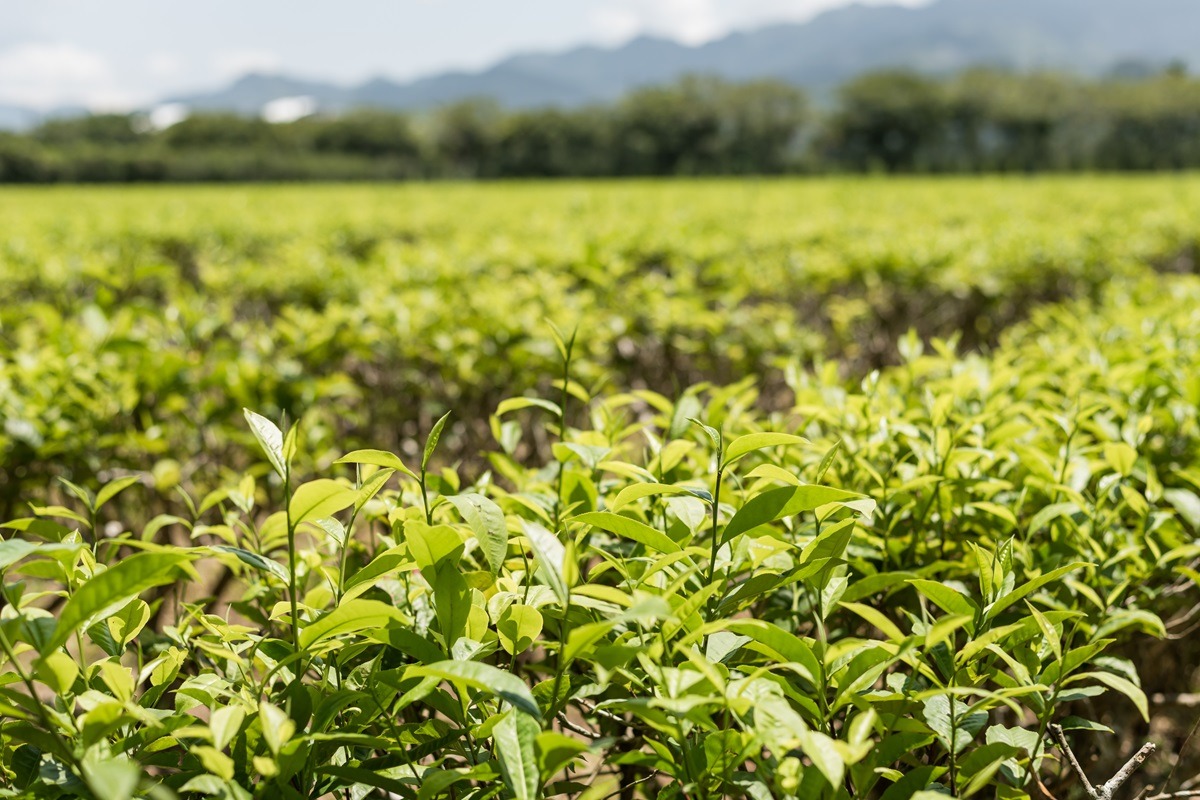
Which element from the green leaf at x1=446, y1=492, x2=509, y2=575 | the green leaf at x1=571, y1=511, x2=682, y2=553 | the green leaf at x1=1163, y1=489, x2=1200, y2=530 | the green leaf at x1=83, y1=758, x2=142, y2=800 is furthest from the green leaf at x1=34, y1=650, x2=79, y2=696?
the green leaf at x1=1163, y1=489, x2=1200, y2=530

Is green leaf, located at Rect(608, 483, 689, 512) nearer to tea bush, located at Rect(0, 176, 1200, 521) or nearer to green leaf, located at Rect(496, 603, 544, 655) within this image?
green leaf, located at Rect(496, 603, 544, 655)

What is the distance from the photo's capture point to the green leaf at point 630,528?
1122 millimetres

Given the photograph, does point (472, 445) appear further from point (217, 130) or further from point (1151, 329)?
point (217, 130)

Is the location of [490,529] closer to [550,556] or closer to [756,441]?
[550,556]

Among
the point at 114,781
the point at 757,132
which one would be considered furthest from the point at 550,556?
the point at 757,132

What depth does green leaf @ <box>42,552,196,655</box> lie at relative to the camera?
0.87m

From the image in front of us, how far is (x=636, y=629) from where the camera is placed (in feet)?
4.06

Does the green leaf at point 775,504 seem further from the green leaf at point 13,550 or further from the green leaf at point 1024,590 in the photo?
the green leaf at point 13,550

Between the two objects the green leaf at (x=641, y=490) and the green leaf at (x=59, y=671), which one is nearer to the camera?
the green leaf at (x=59, y=671)

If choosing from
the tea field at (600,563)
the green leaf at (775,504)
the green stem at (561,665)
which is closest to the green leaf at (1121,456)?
the tea field at (600,563)

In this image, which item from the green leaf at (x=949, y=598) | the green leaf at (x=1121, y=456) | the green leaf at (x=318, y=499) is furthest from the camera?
the green leaf at (x=1121, y=456)

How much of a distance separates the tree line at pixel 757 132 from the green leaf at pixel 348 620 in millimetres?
57859

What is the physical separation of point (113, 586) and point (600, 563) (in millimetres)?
701

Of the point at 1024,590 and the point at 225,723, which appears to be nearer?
the point at 225,723
